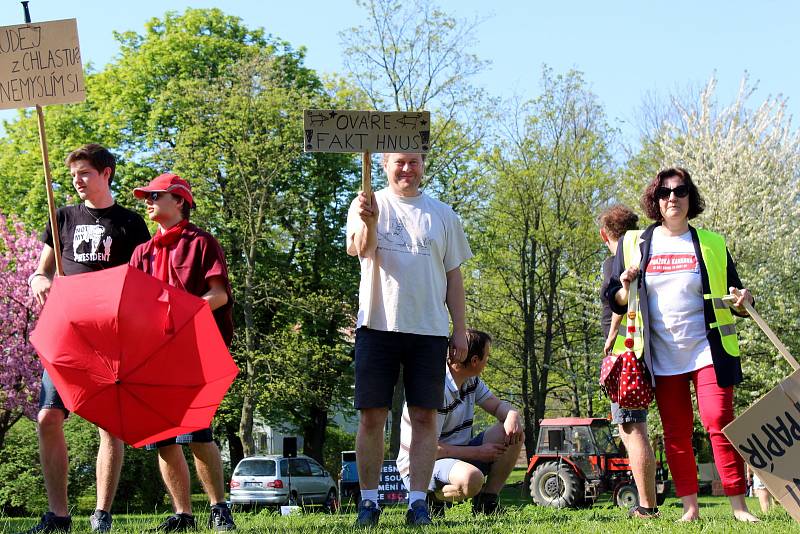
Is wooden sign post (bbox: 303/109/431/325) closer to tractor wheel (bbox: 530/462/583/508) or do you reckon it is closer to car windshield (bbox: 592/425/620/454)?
tractor wheel (bbox: 530/462/583/508)

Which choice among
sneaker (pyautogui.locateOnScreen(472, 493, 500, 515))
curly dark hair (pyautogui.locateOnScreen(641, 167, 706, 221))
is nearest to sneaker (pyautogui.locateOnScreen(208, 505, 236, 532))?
sneaker (pyautogui.locateOnScreen(472, 493, 500, 515))

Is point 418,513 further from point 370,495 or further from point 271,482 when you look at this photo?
point 271,482

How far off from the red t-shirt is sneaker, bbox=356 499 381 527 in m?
1.25

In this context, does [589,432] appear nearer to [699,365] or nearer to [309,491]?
[309,491]

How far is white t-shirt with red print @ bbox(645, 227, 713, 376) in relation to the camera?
594cm

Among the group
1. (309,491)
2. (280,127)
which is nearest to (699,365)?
Result: (309,491)

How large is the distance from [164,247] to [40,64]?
135cm

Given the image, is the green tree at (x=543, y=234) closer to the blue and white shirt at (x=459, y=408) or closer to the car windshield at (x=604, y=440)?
the car windshield at (x=604, y=440)

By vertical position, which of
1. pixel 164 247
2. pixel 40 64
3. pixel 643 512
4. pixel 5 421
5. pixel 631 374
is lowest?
pixel 643 512

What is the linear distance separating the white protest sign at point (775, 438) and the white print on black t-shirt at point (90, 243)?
12.4 ft

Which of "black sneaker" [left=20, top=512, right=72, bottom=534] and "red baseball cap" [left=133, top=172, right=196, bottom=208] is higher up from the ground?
"red baseball cap" [left=133, top=172, right=196, bottom=208]

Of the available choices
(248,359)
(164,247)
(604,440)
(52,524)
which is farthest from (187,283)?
(248,359)

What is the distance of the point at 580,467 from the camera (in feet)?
82.1

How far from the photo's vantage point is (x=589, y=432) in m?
25.6
